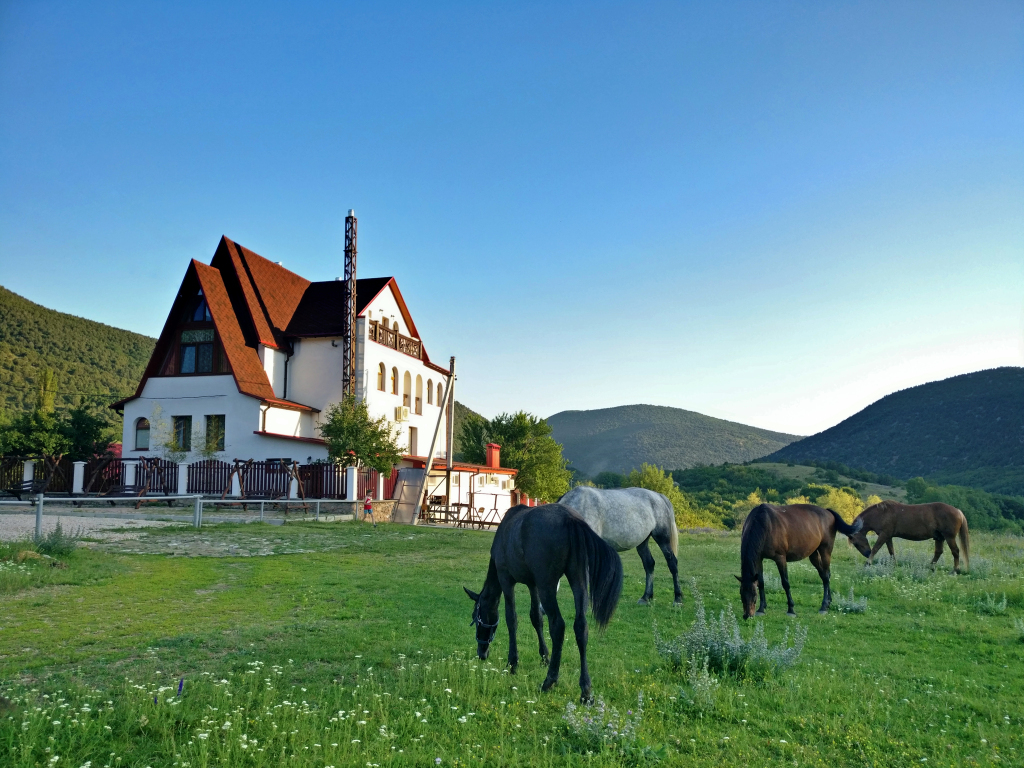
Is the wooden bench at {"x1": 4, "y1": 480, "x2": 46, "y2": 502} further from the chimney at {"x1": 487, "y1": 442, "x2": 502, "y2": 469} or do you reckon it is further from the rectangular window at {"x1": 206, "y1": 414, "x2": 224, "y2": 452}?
the chimney at {"x1": 487, "y1": 442, "x2": 502, "y2": 469}

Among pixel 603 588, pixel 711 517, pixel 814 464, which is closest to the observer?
pixel 603 588

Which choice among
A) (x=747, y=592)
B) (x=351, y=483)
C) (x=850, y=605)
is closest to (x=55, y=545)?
(x=747, y=592)

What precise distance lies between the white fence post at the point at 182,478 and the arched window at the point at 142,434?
437cm

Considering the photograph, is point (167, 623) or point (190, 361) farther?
point (190, 361)

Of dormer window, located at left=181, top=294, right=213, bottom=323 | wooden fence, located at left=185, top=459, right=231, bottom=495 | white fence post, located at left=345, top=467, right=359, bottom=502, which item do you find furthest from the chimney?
dormer window, located at left=181, top=294, right=213, bottom=323

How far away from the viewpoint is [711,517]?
186ft

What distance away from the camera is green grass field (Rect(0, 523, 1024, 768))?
4.66 metres

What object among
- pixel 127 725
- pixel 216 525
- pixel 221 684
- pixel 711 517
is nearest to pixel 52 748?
pixel 127 725

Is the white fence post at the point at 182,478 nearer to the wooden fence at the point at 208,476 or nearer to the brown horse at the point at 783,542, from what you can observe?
the wooden fence at the point at 208,476

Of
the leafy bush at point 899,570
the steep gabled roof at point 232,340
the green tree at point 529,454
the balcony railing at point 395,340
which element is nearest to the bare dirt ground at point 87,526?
the steep gabled roof at point 232,340

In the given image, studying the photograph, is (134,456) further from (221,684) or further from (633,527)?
(221,684)

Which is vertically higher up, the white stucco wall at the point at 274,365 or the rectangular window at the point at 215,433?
the white stucco wall at the point at 274,365

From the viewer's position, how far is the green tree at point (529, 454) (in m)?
54.4

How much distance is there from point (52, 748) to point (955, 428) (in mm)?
92588
